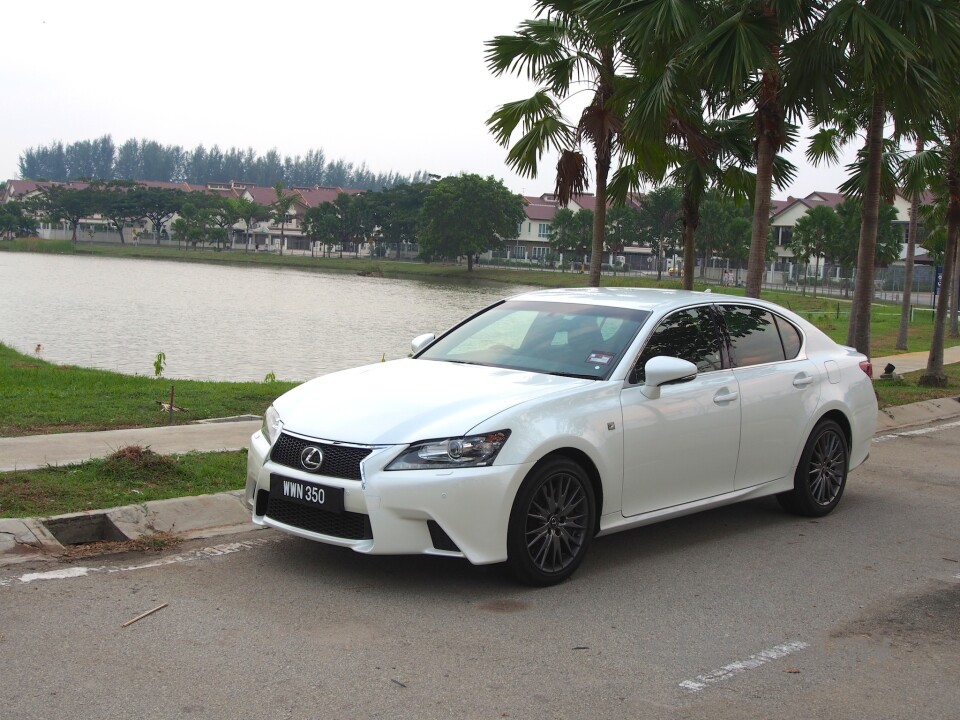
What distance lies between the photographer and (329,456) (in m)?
5.55

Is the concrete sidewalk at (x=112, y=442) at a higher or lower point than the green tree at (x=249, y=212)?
lower

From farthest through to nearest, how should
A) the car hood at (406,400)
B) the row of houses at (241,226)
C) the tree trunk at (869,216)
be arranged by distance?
the row of houses at (241,226), the tree trunk at (869,216), the car hood at (406,400)

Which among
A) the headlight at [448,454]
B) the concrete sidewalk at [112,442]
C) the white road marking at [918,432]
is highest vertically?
the headlight at [448,454]

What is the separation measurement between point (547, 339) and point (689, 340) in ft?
3.07

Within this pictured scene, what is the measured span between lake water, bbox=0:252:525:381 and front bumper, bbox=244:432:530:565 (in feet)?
48.0

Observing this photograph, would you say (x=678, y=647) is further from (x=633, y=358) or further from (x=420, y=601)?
(x=633, y=358)

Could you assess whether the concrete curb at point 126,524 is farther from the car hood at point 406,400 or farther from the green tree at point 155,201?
the green tree at point 155,201

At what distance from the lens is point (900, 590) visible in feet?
19.9

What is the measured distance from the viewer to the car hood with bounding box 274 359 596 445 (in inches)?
218

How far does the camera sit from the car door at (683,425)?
246 inches

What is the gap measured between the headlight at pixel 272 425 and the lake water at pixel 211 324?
1365 centimetres

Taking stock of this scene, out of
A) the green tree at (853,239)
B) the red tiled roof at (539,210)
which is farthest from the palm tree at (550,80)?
the red tiled roof at (539,210)

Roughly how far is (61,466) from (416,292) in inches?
2167

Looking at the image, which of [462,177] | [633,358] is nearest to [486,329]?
[633,358]
